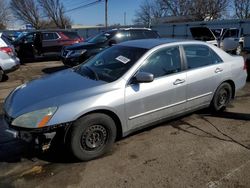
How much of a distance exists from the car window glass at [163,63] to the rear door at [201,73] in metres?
0.22

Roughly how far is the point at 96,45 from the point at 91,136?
25.0 feet

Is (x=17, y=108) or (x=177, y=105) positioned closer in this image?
(x=17, y=108)

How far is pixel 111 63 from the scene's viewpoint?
4.59 m

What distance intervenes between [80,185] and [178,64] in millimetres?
2514

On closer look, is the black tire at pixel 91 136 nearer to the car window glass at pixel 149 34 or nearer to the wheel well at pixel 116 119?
the wheel well at pixel 116 119

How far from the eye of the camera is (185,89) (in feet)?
15.4

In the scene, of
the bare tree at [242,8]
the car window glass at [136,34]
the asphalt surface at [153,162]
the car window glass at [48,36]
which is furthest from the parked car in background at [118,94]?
the bare tree at [242,8]

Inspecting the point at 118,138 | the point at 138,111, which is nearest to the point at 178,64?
the point at 138,111

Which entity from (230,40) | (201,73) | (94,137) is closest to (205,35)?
(230,40)

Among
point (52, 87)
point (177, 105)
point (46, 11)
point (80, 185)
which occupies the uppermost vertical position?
point (46, 11)

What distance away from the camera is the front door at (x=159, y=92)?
4035 mm

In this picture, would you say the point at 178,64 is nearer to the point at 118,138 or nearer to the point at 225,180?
the point at 118,138

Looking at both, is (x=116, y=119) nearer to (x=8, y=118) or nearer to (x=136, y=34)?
(x=8, y=118)

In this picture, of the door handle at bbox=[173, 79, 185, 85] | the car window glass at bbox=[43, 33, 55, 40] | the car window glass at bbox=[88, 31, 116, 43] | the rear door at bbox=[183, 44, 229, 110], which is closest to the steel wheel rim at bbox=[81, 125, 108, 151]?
the door handle at bbox=[173, 79, 185, 85]
